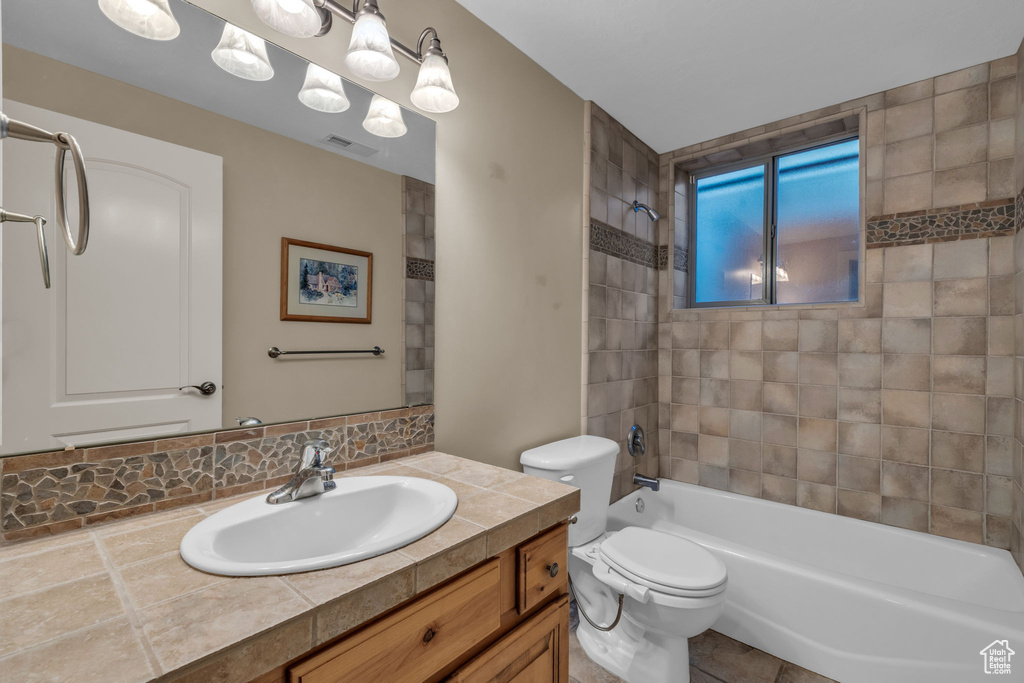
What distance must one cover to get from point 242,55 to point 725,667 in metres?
2.48

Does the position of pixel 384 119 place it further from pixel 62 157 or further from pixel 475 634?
pixel 475 634

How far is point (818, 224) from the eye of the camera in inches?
97.7

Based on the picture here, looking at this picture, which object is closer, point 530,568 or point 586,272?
point 530,568

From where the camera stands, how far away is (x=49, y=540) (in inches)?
32.4

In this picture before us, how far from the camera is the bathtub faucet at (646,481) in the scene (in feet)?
7.94

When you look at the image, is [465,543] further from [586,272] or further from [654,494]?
[654,494]

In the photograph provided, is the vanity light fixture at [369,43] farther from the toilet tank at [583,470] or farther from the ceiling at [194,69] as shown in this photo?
the toilet tank at [583,470]

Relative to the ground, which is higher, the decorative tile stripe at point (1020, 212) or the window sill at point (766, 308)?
the decorative tile stripe at point (1020, 212)

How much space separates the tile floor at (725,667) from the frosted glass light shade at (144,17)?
222 cm

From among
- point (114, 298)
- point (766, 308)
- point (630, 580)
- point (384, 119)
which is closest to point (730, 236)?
point (766, 308)

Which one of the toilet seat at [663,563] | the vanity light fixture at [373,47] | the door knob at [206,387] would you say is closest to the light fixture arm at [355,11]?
the vanity light fixture at [373,47]

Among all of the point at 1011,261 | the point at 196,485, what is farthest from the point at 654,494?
the point at 196,485

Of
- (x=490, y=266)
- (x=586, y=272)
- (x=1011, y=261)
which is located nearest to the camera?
(x=490, y=266)

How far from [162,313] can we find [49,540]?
1.46ft
